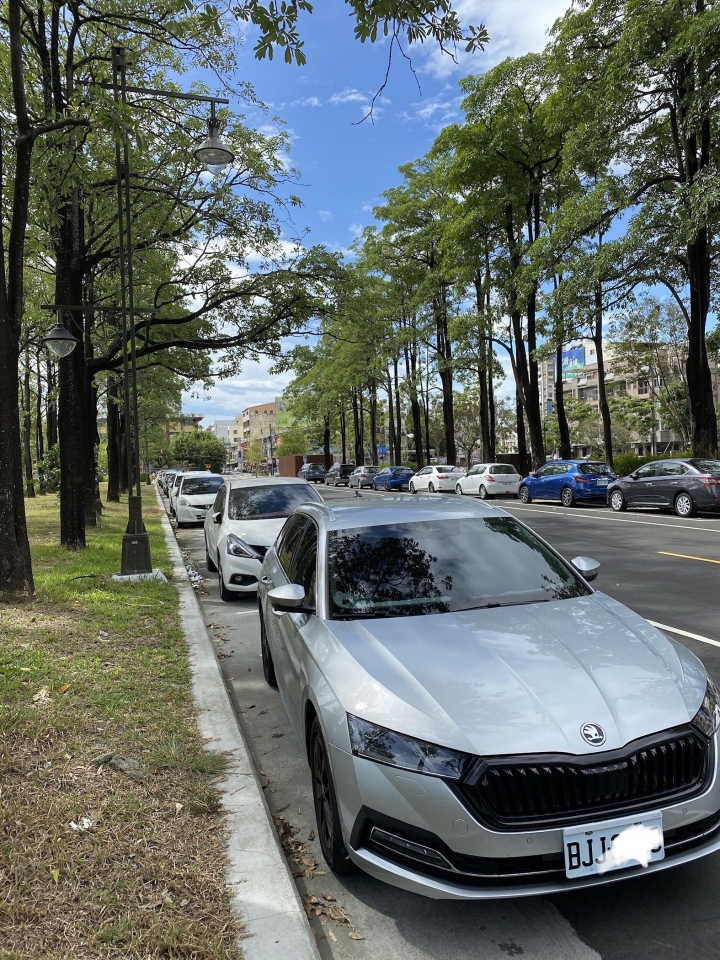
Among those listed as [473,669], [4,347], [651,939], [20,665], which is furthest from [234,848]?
[4,347]

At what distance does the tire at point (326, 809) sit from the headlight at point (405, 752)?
0.97ft

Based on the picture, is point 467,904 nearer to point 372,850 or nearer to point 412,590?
point 372,850

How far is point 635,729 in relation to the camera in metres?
→ 2.56

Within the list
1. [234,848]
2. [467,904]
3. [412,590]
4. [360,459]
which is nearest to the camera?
[467,904]

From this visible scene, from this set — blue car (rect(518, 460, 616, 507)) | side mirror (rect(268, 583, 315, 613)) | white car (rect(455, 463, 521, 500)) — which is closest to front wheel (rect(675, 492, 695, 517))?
blue car (rect(518, 460, 616, 507))

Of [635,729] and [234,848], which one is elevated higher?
[635,729]

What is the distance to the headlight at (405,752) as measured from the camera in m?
2.47

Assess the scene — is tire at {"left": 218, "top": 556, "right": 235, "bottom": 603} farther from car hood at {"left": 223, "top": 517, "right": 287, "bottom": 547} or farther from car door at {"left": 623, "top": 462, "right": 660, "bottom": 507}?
car door at {"left": 623, "top": 462, "right": 660, "bottom": 507}

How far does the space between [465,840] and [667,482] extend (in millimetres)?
18283

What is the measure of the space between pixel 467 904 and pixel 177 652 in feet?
13.2

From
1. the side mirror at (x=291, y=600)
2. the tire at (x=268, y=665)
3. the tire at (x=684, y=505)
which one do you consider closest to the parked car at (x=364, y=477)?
→ the tire at (x=684, y=505)

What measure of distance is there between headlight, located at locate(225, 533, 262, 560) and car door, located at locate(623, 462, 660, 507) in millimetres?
14073

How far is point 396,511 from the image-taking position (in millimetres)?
4508

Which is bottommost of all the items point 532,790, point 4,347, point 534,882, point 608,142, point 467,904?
point 467,904
